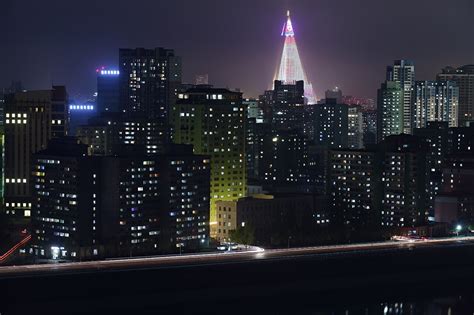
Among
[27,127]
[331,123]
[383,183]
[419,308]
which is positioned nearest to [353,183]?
[383,183]

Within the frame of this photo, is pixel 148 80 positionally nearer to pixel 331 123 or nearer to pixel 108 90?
pixel 108 90

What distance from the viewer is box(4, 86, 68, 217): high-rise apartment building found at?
23125 mm

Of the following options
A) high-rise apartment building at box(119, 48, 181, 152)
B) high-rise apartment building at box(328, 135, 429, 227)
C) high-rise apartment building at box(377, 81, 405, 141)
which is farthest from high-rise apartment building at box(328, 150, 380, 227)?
high-rise apartment building at box(377, 81, 405, 141)

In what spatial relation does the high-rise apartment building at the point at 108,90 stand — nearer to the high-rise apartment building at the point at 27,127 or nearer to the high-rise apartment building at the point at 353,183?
the high-rise apartment building at the point at 27,127

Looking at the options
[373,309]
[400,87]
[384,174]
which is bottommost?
[373,309]

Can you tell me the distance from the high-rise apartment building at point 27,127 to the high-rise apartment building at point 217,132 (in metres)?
2.54

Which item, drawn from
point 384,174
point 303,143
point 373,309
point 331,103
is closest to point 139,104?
point 303,143

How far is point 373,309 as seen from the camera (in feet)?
53.2

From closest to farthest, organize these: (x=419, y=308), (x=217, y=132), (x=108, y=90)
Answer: (x=419, y=308) < (x=217, y=132) < (x=108, y=90)

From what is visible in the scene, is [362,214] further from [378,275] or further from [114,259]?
[114,259]

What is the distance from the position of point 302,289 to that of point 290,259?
0.87 meters

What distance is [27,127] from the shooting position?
23.8m

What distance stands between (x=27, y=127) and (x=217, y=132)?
360 centimetres

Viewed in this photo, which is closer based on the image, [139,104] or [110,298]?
[110,298]
